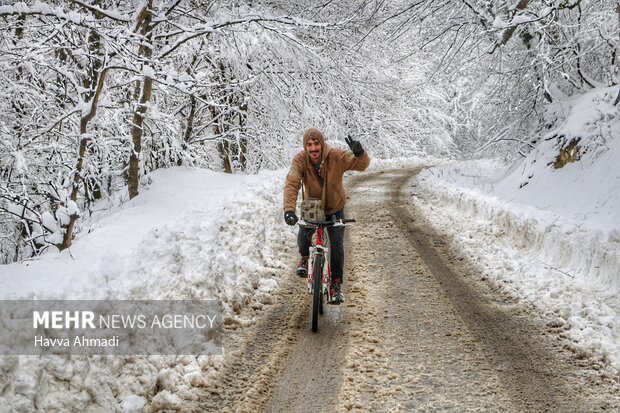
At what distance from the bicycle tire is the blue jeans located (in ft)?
1.10

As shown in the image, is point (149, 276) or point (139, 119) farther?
point (139, 119)

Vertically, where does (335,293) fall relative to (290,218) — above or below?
below

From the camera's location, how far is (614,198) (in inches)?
324

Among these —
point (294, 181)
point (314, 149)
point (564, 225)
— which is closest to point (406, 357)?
point (294, 181)

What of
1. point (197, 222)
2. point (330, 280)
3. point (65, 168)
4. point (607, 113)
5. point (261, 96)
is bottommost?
point (330, 280)

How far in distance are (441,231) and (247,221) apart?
4.40 m

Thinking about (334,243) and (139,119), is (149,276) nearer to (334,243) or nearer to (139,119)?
(334,243)

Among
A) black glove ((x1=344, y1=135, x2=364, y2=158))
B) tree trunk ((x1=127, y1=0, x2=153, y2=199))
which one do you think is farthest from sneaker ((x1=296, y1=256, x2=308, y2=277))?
tree trunk ((x1=127, y1=0, x2=153, y2=199))

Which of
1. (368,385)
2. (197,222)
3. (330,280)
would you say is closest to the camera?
(368,385)

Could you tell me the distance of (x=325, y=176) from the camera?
584 cm

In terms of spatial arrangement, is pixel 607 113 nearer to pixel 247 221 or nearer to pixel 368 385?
pixel 247 221

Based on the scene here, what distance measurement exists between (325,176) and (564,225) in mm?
4476

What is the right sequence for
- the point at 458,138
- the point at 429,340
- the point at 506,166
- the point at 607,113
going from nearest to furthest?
the point at 429,340 → the point at 607,113 → the point at 506,166 → the point at 458,138

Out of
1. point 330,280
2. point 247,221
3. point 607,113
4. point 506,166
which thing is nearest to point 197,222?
point 247,221
